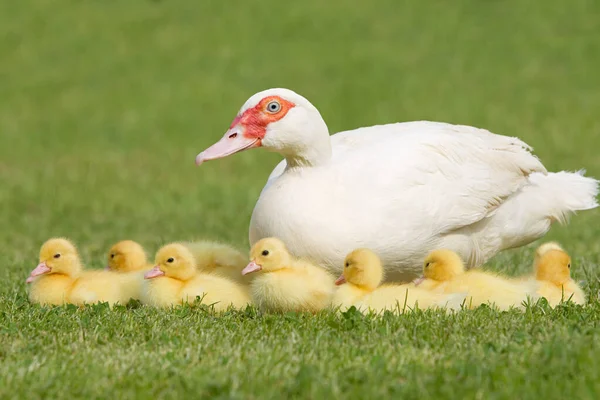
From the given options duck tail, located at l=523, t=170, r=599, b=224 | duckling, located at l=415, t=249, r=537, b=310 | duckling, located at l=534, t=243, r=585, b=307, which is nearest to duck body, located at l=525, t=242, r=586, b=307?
duckling, located at l=534, t=243, r=585, b=307

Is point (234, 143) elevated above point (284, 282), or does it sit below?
above

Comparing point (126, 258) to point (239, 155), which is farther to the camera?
point (239, 155)

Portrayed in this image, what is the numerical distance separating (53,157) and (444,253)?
12.4m

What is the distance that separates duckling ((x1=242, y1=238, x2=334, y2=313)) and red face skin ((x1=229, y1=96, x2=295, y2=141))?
0.80 m

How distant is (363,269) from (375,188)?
72cm

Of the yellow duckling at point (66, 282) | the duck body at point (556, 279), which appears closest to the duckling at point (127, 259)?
the yellow duckling at point (66, 282)

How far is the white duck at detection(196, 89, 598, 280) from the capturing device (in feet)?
20.4

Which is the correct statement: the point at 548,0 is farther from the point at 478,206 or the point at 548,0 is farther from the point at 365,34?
the point at 478,206

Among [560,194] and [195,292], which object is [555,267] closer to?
[560,194]

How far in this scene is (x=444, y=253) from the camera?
6.18 meters

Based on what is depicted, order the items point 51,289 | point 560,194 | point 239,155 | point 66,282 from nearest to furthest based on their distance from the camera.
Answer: point 51,289, point 66,282, point 560,194, point 239,155

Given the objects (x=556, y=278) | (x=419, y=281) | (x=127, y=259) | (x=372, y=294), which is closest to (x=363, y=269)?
(x=372, y=294)

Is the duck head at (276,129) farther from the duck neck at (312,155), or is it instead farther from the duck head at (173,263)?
the duck head at (173,263)

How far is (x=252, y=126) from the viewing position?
21.1 ft
